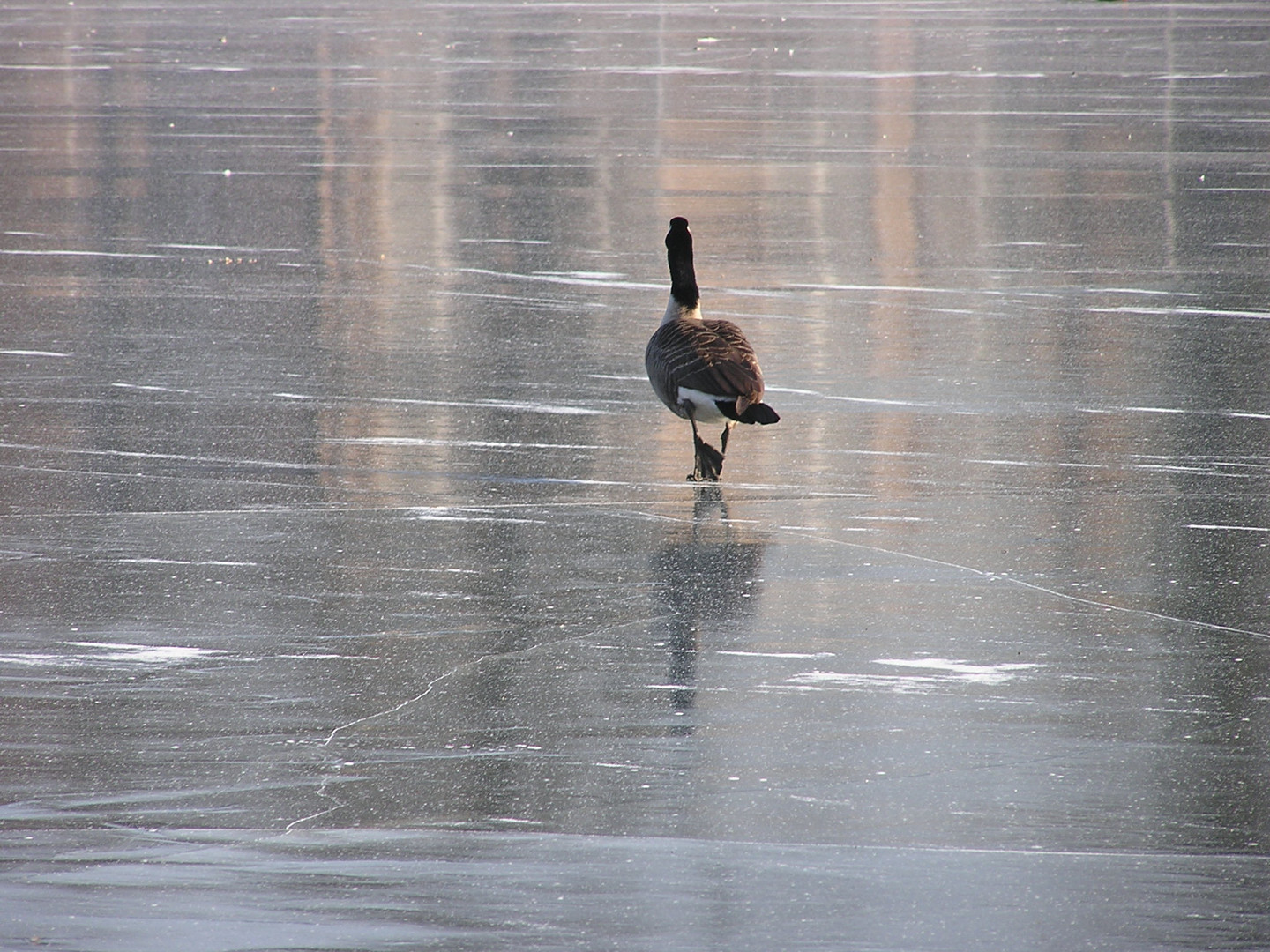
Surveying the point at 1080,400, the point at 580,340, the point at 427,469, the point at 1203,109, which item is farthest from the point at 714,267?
the point at 1203,109

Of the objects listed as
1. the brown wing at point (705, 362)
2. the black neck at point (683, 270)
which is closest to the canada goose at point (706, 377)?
the brown wing at point (705, 362)

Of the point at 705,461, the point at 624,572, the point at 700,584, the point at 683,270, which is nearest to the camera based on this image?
the point at 700,584

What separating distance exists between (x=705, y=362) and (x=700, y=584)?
148 cm

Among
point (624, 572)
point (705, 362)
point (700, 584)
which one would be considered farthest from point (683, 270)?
point (700, 584)

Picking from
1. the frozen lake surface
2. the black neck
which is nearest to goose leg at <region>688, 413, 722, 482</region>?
the frozen lake surface

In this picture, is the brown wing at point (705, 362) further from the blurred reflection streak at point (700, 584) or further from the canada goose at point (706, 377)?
the blurred reflection streak at point (700, 584)

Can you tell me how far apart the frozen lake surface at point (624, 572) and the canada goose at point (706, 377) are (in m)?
0.27

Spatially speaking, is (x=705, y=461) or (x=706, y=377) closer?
(x=706, y=377)

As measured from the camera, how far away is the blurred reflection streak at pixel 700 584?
5.71m

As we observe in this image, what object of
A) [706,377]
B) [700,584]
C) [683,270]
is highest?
[683,270]

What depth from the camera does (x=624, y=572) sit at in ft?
21.7

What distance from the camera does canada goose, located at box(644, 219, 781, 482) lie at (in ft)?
25.0

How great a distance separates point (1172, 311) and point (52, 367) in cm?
619

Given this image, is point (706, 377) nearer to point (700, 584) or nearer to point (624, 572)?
point (624, 572)
